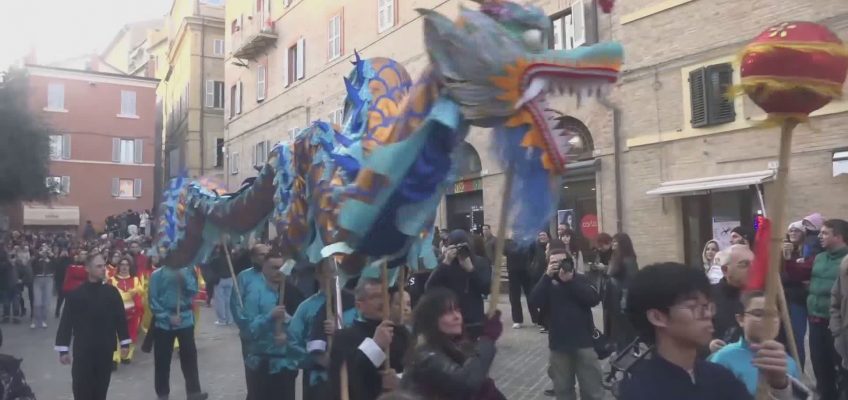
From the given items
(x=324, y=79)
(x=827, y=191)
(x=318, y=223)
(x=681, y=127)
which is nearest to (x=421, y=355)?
(x=318, y=223)

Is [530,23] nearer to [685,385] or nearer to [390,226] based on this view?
[390,226]

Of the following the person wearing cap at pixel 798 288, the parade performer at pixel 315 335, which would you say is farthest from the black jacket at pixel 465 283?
the person wearing cap at pixel 798 288

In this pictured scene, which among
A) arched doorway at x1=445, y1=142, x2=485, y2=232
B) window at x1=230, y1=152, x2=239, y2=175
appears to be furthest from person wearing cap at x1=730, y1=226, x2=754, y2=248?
window at x1=230, y1=152, x2=239, y2=175

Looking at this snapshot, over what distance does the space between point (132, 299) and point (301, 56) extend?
1460 centimetres

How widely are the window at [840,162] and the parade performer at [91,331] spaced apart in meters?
9.20

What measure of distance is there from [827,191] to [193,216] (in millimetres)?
8490

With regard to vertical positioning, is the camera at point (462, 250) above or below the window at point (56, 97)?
below

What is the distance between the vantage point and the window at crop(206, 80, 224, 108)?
3544cm

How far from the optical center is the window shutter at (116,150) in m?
37.4

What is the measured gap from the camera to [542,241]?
11.0 metres

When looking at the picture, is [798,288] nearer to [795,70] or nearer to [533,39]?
Result: [533,39]

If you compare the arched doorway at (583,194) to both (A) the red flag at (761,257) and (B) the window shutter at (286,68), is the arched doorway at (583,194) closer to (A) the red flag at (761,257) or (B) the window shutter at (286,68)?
(A) the red flag at (761,257)

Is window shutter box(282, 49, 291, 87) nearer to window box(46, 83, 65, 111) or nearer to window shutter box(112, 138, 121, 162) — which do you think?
window shutter box(112, 138, 121, 162)

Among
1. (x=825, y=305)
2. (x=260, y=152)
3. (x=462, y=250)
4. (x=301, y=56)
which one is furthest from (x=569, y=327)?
(x=260, y=152)
